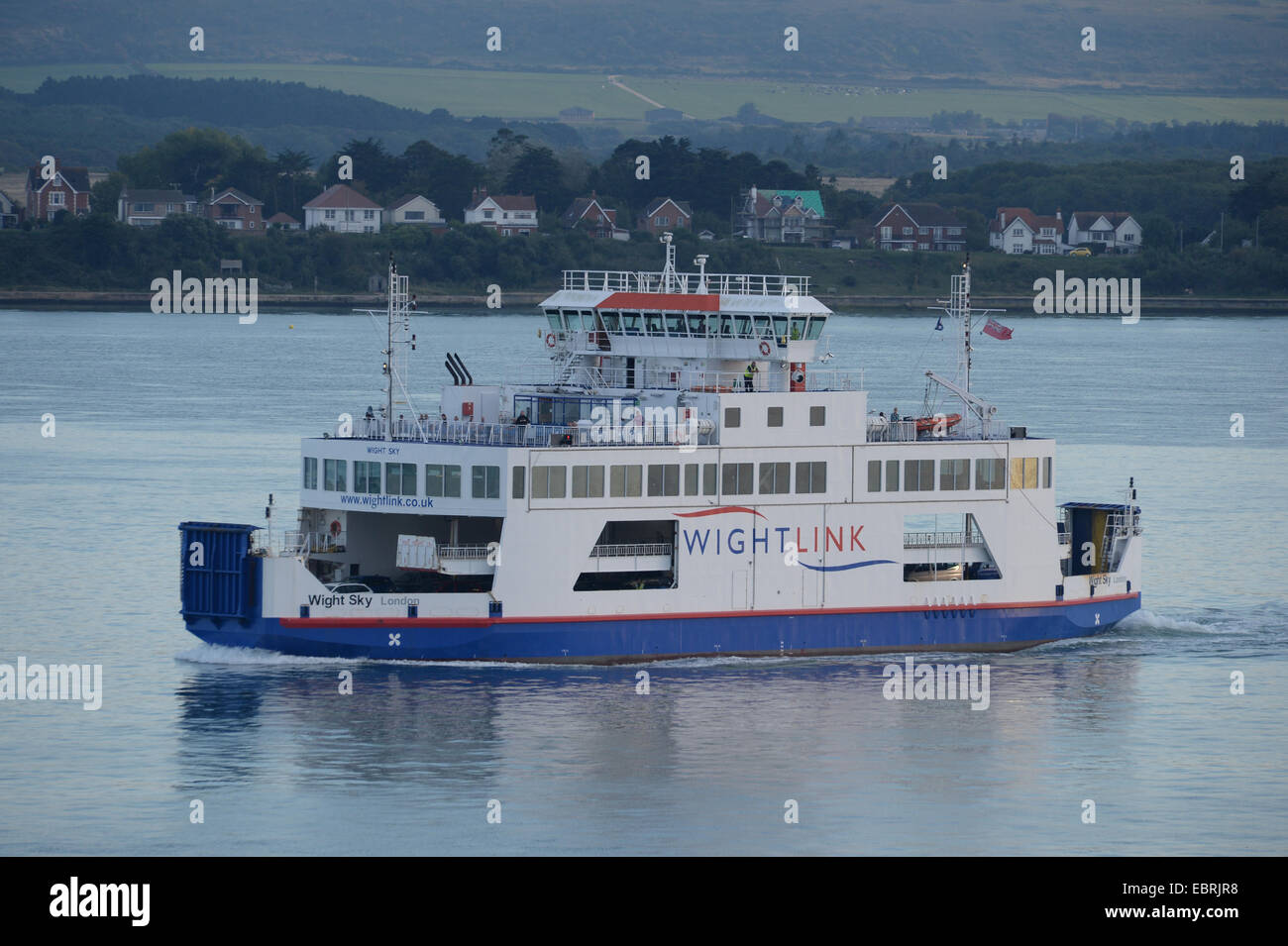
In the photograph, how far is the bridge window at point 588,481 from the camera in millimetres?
45250

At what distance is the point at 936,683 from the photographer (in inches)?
1861

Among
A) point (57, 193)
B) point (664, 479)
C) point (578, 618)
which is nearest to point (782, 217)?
point (57, 193)

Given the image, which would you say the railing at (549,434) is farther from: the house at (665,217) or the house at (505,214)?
the house at (505,214)

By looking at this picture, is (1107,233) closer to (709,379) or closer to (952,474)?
(952,474)

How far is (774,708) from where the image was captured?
44.1 metres

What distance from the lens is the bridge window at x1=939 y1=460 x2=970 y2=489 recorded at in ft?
160

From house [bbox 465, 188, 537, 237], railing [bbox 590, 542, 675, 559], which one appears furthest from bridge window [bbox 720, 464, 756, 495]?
house [bbox 465, 188, 537, 237]

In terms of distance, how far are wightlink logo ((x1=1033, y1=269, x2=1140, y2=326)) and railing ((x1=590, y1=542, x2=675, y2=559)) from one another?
117675 millimetres

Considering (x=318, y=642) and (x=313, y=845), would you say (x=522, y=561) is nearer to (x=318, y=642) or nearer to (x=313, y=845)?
(x=318, y=642)

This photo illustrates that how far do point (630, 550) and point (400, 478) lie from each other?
4734 millimetres

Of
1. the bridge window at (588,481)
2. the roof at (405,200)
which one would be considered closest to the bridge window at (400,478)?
the bridge window at (588,481)

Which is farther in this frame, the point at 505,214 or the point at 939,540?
the point at 505,214

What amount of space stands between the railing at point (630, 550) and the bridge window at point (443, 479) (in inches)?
115
